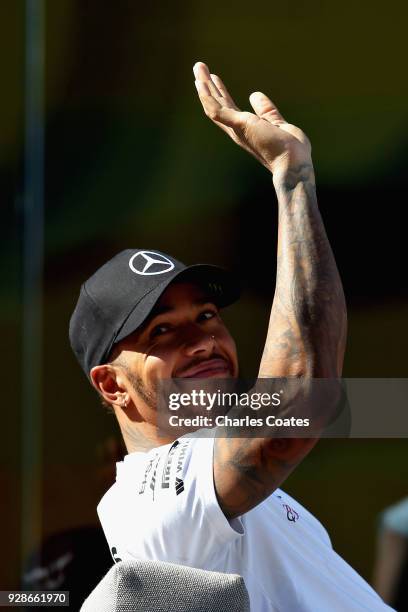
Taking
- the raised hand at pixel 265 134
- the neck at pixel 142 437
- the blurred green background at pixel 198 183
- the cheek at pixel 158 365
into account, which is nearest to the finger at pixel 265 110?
the raised hand at pixel 265 134

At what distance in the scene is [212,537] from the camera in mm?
1341

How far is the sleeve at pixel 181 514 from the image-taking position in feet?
4.36

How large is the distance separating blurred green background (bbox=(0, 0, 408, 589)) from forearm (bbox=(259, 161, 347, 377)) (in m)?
1.64

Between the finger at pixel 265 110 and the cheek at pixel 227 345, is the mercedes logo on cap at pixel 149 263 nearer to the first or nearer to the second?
the cheek at pixel 227 345

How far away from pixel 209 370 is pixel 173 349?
0.24 feet

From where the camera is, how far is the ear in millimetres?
1727

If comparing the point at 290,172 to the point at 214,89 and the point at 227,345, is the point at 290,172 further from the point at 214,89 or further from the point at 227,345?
the point at 227,345

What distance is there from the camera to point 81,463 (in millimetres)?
3041

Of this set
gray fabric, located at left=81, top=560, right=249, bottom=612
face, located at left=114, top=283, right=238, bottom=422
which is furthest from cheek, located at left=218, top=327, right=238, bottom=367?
gray fabric, located at left=81, top=560, right=249, bottom=612

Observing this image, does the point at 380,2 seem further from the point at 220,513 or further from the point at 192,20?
the point at 220,513

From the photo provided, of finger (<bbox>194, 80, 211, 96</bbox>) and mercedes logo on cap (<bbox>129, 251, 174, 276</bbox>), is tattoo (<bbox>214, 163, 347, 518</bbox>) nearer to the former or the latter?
finger (<bbox>194, 80, 211, 96</bbox>)

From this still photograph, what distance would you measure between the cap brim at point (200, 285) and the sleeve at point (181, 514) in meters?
0.29

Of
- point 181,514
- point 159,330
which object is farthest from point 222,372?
point 181,514

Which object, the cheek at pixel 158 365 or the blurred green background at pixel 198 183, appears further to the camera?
the blurred green background at pixel 198 183
